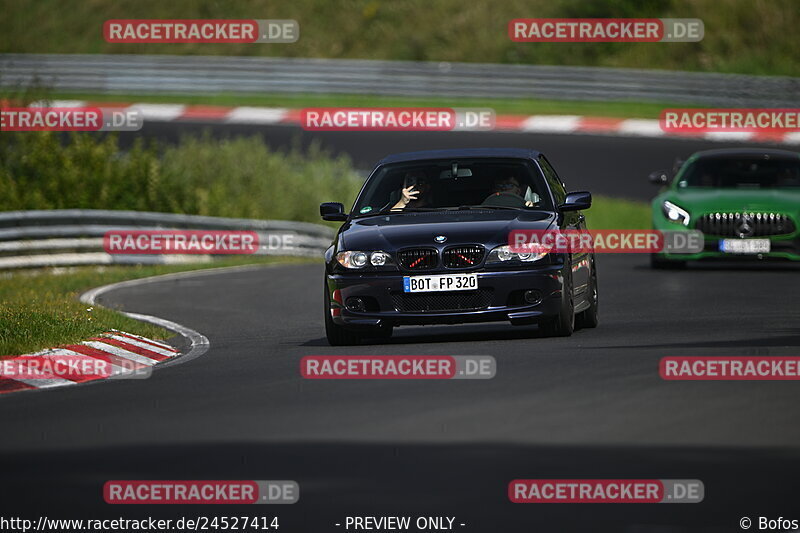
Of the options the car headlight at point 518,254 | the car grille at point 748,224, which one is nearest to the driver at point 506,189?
the car headlight at point 518,254

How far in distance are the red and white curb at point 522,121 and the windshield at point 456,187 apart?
71.2 feet

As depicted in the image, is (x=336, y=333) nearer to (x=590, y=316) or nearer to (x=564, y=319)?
(x=564, y=319)

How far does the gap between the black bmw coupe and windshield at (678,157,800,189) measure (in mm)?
8228

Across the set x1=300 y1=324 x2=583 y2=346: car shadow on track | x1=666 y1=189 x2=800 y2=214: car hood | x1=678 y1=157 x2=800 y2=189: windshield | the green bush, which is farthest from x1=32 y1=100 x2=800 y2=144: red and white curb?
x1=300 y1=324 x2=583 y2=346: car shadow on track

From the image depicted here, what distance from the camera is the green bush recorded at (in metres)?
31.3

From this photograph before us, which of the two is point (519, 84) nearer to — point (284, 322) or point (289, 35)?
point (289, 35)

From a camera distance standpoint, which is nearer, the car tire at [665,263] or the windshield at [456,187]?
the windshield at [456,187]

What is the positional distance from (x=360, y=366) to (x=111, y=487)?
440 centimetres

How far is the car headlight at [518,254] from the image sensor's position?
42.4 feet

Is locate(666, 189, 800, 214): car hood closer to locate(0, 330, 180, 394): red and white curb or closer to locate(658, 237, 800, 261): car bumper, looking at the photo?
locate(658, 237, 800, 261): car bumper

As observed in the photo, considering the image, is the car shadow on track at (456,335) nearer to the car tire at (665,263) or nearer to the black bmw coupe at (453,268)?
the black bmw coupe at (453,268)

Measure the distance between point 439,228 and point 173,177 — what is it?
2007 centimetres

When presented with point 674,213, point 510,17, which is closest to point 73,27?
point 510,17

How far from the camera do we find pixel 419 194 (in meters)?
14.1
